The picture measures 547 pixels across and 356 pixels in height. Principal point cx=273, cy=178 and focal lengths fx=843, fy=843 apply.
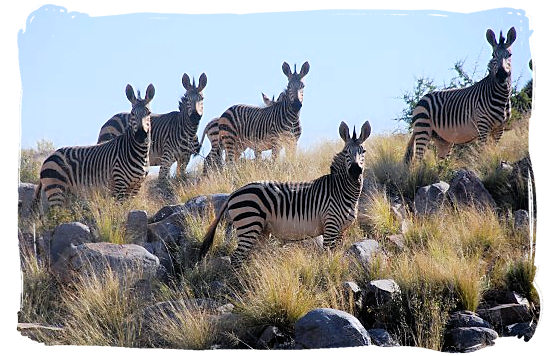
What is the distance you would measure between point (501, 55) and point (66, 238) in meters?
4.51

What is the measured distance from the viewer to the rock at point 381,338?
20.5 ft

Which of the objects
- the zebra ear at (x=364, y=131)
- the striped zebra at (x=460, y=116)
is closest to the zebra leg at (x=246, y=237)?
the zebra ear at (x=364, y=131)

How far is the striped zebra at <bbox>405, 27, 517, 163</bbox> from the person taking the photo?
10.1 m

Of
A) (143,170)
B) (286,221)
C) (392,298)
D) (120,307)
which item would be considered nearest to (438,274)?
(392,298)

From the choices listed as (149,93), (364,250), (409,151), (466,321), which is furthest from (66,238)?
(409,151)

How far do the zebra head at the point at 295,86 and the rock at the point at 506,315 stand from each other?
4.51 metres

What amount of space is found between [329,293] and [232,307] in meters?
0.81

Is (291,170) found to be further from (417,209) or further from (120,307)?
(120,307)

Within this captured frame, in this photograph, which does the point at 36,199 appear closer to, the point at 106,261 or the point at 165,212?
the point at 165,212

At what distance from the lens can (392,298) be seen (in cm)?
678

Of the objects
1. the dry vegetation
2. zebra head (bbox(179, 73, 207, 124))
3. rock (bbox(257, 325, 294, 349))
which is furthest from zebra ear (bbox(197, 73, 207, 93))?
rock (bbox(257, 325, 294, 349))

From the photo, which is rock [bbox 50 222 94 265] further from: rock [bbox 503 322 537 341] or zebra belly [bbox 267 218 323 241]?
rock [bbox 503 322 537 341]

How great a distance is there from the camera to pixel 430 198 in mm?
8789

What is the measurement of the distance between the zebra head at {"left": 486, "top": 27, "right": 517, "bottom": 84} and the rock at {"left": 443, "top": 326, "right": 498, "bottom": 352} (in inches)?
92.3
